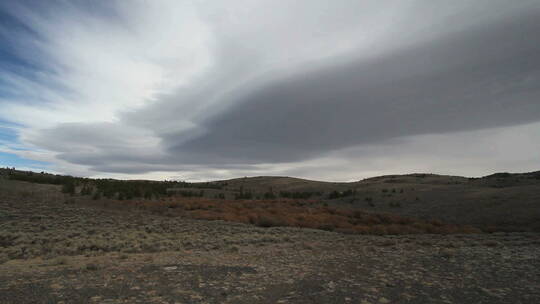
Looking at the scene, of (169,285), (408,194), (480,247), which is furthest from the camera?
(408,194)

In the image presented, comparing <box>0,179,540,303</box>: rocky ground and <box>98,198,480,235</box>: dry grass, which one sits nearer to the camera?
<box>0,179,540,303</box>: rocky ground

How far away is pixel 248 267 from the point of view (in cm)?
911

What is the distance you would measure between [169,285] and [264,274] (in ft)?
7.88

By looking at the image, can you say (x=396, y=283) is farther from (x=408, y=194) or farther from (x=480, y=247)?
(x=408, y=194)

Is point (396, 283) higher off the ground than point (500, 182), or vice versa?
point (500, 182)

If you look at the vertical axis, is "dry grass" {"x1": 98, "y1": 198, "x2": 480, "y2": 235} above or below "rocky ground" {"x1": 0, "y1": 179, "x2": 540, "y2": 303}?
above

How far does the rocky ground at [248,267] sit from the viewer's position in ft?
21.4

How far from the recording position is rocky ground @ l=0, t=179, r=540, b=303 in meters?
6.53

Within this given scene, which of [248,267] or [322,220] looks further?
[322,220]

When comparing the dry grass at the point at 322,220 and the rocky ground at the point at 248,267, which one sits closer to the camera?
the rocky ground at the point at 248,267

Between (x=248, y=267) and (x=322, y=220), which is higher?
(x=322, y=220)

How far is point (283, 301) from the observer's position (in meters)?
6.21

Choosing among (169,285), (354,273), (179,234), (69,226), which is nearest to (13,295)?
(169,285)

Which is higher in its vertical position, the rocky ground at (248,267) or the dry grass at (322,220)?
the dry grass at (322,220)
